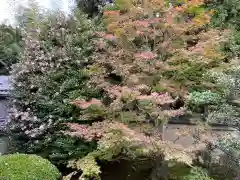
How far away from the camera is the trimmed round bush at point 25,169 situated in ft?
16.9

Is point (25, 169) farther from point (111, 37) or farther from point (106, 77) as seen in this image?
point (111, 37)

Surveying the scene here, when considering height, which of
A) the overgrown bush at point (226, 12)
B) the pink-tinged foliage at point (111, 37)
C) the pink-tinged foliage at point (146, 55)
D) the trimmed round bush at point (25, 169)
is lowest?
the trimmed round bush at point (25, 169)

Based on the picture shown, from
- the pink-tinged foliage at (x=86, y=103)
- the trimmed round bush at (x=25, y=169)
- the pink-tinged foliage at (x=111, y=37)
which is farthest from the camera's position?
the pink-tinged foliage at (x=111, y=37)

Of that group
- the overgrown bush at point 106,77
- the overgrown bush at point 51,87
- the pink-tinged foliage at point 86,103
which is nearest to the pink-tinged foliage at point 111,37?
the overgrown bush at point 106,77

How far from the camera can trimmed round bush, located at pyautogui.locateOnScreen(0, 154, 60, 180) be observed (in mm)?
5145

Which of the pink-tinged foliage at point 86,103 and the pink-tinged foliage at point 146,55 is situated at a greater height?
the pink-tinged foliage at point 146,55

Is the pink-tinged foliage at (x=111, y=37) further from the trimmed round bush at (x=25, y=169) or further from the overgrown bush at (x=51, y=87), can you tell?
the trimmed round bush at (x=25, y=169)

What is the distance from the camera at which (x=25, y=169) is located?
5.25 meters

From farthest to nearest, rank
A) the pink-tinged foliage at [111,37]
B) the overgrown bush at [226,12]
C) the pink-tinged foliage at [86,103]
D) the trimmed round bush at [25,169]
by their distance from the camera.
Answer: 1. the overgrown bush at [226,12]
2. the pink-tinged foliage at [111,37]
3. the pink-tinged foliage at [86,103]
4. the trimmed round bush at [25,169]

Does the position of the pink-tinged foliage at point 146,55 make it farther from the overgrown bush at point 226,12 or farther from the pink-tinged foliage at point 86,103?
the overgrown bush at point 226,12

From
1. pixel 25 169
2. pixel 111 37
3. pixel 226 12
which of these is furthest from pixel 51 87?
pixel 226 12

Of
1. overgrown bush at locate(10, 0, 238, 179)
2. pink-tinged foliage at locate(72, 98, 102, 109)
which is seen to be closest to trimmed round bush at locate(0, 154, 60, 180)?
overgrown bush at locate(10, 0, 238, 179)

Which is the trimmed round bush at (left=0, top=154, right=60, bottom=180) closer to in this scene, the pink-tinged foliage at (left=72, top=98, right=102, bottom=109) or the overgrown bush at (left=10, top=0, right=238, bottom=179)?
the overgrown bush at (left=10, top=0, right=238, bottom=179)

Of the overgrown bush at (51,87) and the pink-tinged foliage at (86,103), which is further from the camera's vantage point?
the overgrown bush at (51,87)
